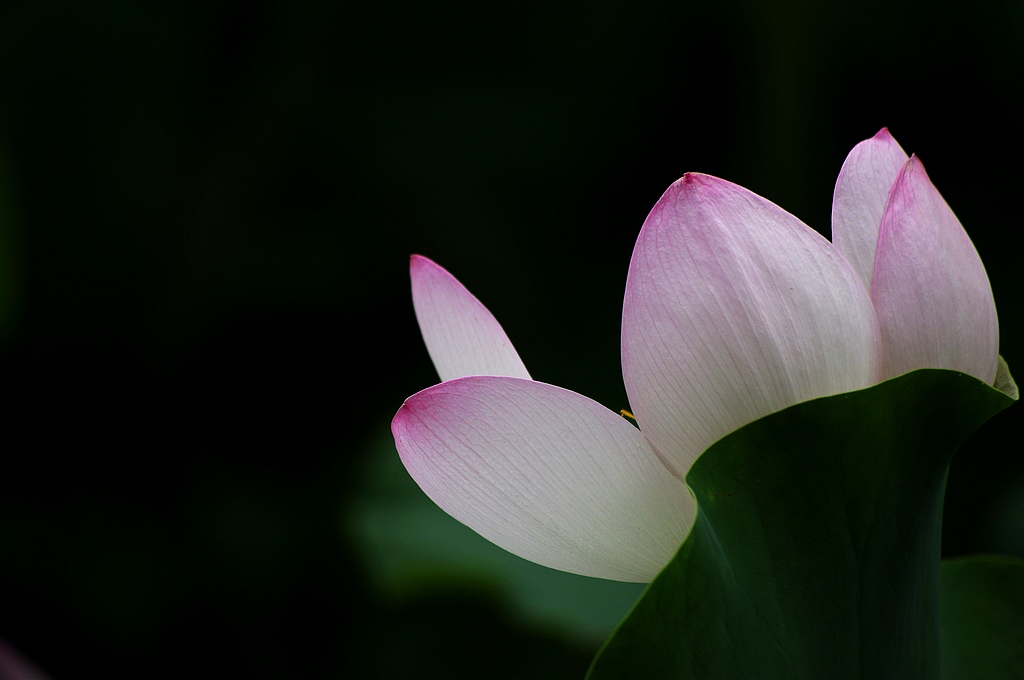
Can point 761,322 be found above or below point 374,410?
above

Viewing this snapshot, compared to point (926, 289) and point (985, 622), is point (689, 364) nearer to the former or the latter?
point (926, 289)

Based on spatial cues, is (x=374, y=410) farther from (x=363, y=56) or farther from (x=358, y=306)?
(x=363, y=56)

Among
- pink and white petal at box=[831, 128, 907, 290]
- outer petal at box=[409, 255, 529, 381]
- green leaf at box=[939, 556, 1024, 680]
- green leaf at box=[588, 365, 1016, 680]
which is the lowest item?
green leaf at box=[939, 556, 1024, 680]

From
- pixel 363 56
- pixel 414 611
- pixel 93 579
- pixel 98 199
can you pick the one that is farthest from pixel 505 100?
pixel 93 579

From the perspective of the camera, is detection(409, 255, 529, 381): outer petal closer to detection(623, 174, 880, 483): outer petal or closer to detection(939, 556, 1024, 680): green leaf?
detection(623, 174, 880, 483): outer petal

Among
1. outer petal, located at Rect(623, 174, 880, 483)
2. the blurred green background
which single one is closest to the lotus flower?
outer petal, located at Rect(623, 174, 880, 483)

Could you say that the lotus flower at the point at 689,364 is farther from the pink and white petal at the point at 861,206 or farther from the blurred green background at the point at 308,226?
the blurred green background at the point at 308,226
